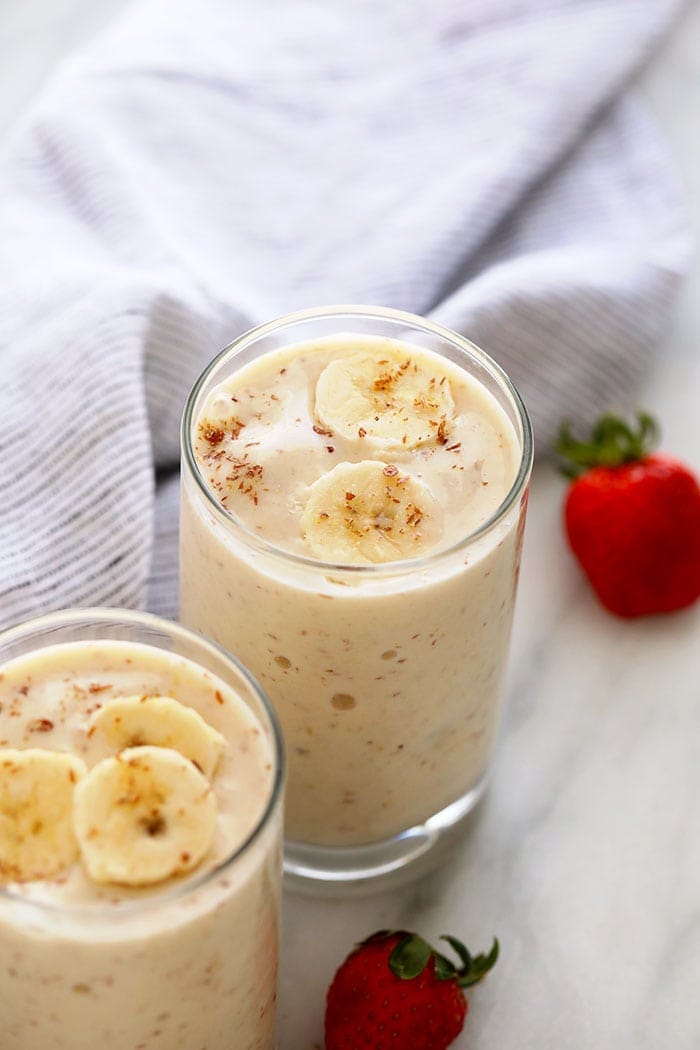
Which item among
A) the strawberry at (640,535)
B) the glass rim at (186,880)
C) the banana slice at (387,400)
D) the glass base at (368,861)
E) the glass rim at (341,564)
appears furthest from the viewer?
the strawberry at (640,535)

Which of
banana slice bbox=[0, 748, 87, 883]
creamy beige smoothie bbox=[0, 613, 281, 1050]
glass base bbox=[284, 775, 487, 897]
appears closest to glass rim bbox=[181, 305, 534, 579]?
creamy beige smoothie bbox=[0, 613, 281, 1050]

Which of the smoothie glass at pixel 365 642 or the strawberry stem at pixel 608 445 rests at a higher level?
the smoothie glass at pixel 365 642

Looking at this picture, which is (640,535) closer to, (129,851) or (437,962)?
(437,962)

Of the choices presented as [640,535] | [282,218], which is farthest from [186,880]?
[282,218]

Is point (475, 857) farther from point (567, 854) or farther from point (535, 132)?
point (535, 132)

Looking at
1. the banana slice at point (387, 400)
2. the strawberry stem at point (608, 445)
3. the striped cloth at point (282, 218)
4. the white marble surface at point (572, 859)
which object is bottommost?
the white marble surface at point (572, 859)

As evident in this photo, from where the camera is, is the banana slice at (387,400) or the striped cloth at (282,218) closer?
the banana slice at (387,400)

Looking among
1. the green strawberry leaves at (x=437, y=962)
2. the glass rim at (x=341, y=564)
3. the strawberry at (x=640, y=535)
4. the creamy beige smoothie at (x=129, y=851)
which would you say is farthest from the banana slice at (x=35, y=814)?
the strawberry at (x=640, y=535)

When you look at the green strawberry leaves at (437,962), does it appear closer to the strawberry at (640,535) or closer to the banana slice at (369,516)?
the banana slice at (369,516)
